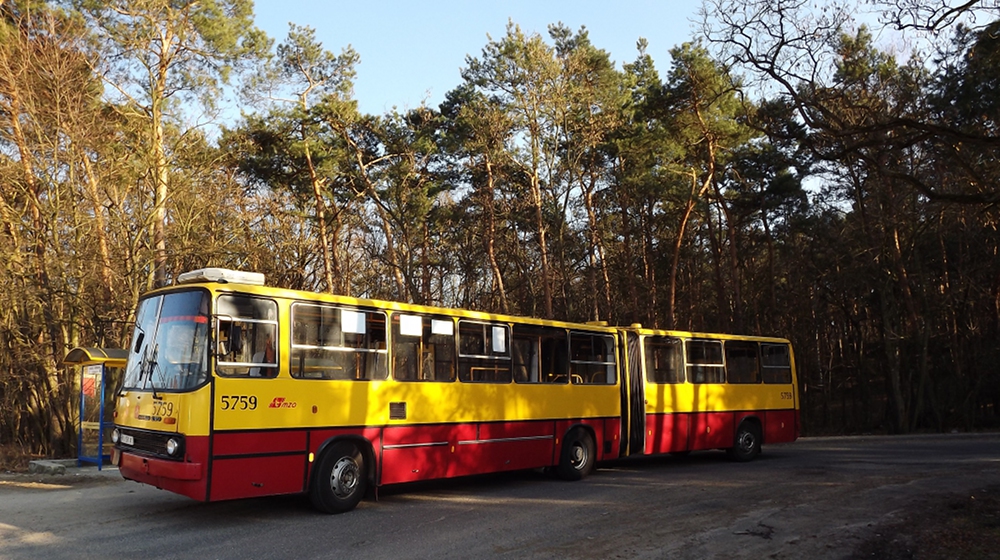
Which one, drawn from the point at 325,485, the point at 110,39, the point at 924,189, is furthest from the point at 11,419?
the point at 924,189

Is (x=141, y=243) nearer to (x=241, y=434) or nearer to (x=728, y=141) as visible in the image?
(x=241, y=434)

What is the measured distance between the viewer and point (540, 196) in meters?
27.9

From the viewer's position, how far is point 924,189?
10.5m

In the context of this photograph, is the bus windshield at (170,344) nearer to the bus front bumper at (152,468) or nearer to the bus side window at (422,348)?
the bus front bumper at (152,468)

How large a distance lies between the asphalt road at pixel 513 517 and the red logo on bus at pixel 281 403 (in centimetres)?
138

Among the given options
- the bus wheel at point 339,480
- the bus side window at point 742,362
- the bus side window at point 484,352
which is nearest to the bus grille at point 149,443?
the bus wheel at point 339,480

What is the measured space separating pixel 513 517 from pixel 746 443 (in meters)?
8.70

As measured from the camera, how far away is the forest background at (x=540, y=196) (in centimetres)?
1744

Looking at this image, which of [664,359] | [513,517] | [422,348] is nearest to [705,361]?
[664,359]

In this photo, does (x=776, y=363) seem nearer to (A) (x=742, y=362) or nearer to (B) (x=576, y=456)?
(A) (x=742, y=362)

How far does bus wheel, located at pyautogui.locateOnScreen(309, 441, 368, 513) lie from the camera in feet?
30.3

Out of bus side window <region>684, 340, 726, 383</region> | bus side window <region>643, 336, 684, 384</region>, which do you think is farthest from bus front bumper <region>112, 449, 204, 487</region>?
bus side window <region>684, 340, 726, 383</region>

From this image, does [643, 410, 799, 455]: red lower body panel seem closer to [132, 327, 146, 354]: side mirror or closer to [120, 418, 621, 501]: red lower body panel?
[120, 418, 621, 501]: red lower body panel

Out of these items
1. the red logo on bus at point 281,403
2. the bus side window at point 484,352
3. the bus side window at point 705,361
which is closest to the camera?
the red logo on bus at point 281,403
